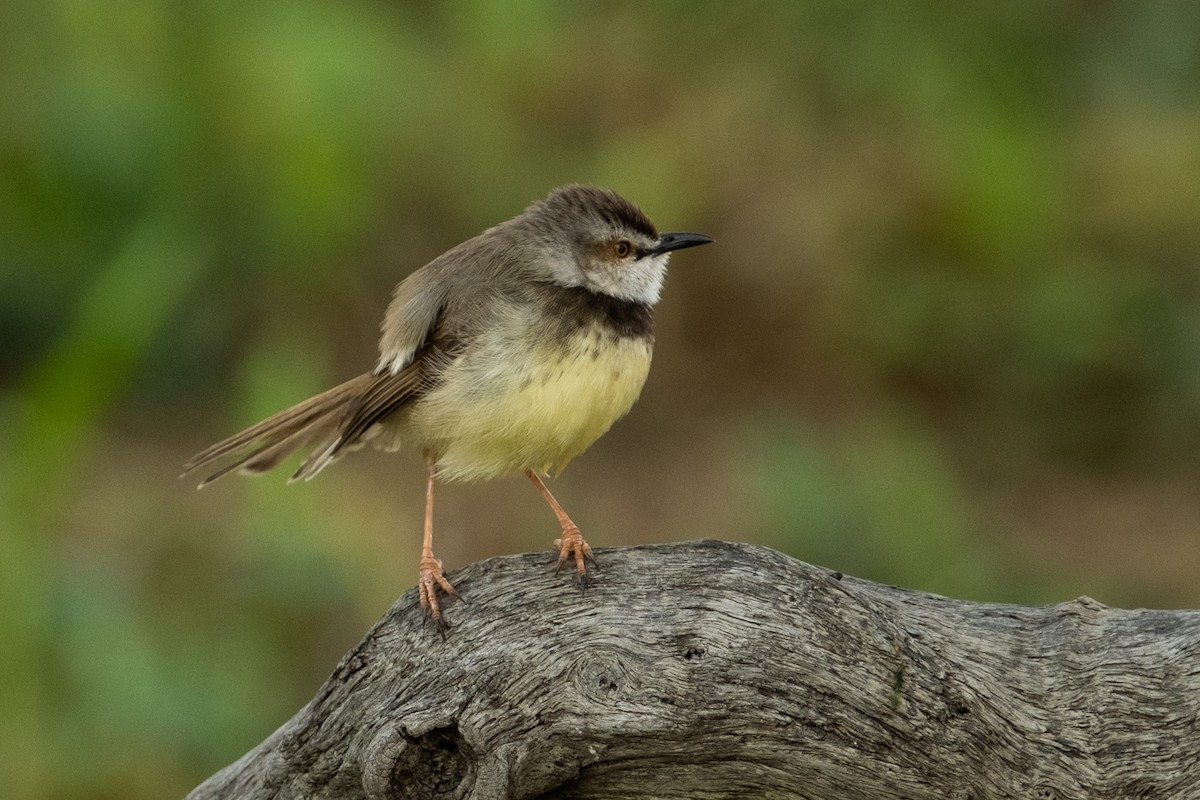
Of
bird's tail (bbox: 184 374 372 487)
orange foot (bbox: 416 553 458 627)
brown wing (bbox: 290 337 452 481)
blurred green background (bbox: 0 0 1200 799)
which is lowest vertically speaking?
orange foot (bbox: 416 553 458 627)

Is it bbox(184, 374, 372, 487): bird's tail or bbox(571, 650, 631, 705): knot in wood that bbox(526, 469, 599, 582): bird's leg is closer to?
bbox(571, 650, 631, 705): knot in wood

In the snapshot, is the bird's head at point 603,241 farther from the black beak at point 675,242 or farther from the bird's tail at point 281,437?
the bird's tail at point 281,437

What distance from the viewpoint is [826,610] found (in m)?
4.83

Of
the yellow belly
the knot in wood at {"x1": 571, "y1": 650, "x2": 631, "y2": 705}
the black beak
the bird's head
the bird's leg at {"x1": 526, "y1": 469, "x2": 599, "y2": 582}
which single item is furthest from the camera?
the black beak

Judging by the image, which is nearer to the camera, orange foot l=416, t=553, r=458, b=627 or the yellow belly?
orange foot l=416, t=553, r=458, b=627

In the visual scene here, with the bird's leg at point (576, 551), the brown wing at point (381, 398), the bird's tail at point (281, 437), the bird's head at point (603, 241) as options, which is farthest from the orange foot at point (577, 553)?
the bird's tail at point (281, 437)

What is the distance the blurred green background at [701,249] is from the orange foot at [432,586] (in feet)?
12.8

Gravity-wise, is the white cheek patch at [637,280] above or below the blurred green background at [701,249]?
below

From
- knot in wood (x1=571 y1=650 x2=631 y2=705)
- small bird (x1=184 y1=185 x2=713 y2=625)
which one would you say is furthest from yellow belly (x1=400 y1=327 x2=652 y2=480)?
knot in wood (x1=571 y1=650 x2=631 y2=705)

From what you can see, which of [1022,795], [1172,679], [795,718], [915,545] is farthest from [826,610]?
[915,545]

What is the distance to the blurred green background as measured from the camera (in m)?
9.59

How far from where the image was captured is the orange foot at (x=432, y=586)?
5074 millimetres

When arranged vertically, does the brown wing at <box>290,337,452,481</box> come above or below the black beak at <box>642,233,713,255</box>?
below

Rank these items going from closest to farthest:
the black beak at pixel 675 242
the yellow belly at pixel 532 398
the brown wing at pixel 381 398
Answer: the yellow belly at pixel 532 398 < the brown wing at pixel 381 398 < the black beak at pixel 675 242
